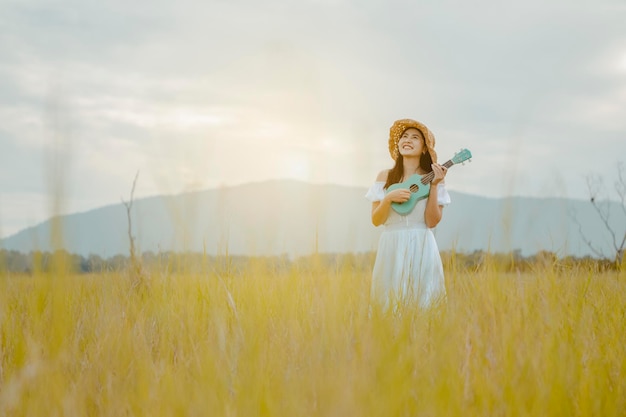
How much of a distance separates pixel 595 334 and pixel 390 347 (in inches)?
57.4

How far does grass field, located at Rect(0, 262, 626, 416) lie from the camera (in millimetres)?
2404

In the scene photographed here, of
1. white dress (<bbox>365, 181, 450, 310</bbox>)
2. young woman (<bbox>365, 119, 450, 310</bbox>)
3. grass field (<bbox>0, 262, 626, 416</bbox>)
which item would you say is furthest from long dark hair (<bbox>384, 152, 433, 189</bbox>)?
grass field (<bbox>0, 262, 626, 416</bbox>)

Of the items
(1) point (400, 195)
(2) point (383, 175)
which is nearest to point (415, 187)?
(1) point (400, 195)

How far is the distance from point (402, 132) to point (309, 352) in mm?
2349

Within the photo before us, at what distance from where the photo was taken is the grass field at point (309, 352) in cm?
240

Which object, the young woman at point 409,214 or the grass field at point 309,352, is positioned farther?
the young woman at point 409,214

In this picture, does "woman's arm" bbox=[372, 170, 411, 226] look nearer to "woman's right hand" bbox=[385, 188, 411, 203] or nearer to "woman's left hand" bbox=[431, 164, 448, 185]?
"woman's right hand" bbox=[385, 188, 411, 203]

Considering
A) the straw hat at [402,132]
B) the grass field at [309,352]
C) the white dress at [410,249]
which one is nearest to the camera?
the grass field at [309,352]

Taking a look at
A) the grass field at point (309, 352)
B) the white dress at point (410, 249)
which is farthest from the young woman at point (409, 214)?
the grass field at point (309, 352)

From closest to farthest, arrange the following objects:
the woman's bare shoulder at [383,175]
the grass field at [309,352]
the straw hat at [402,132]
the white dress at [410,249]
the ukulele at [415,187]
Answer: the grass field at [309,352]
the white dress at [410,249]
the ukulele at [415,187]
the straw hat at [402,132]
the woman's bare shoulder at [383,175]

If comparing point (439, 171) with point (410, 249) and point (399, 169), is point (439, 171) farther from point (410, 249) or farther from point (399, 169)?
point (410, 249)

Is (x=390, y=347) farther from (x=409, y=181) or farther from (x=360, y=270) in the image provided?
(x=409, y=181)

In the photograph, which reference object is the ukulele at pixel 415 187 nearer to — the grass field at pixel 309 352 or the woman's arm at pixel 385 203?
the woman's arm at pixel 385 203

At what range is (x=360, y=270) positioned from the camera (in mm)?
4246
